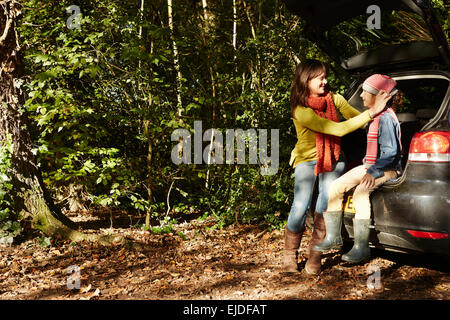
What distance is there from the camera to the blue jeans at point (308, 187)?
3479 millimetres

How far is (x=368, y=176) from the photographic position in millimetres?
3186

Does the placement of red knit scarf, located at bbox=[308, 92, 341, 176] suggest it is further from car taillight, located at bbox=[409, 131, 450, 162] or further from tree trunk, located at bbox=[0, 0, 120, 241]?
tree trunk, located at bbox=[0, 0, 120, 241]

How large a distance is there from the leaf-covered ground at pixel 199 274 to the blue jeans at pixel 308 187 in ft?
2.09

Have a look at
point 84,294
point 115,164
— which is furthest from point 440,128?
point 115,164

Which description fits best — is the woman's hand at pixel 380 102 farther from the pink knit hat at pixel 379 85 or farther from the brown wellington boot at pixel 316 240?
the brown wellington boot at pixel 316 240

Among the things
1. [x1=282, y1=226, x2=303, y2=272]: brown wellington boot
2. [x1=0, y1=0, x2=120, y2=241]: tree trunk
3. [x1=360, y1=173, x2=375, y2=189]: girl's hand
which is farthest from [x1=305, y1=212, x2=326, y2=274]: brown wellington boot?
[x1=0, y1=0, x2=120, y2=241]: tree trunk

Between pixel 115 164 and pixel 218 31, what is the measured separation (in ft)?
11.1

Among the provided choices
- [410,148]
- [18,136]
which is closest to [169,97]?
[18,136]

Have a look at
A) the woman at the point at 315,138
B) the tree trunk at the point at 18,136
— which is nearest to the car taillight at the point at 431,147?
the woman at the point at 315,138

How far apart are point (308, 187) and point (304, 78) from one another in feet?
3.43

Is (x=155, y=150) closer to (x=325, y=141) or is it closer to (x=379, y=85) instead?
(x=325, y=141)

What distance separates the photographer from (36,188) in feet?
16.4

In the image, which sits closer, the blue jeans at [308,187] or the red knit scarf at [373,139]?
the red knit scarf at [373,139]
